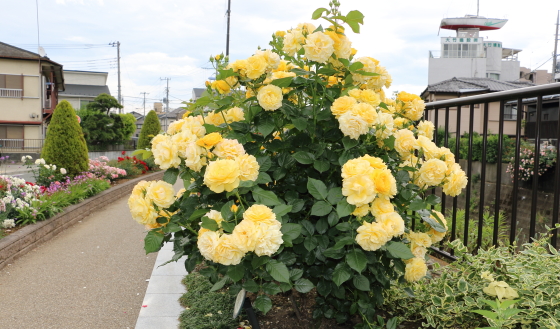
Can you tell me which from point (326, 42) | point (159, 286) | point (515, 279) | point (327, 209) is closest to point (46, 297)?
point (159, 286)

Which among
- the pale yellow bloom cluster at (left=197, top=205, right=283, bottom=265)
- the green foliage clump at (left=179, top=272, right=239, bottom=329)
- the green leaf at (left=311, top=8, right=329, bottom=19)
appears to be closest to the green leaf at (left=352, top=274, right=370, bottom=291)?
the pale yellow bloom cluster at (left=197, top=205, right=283, bottom=265)

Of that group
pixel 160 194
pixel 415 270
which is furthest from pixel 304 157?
pixel 415 270

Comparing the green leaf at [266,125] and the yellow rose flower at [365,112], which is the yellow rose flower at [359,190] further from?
the green leaf at [266,125]

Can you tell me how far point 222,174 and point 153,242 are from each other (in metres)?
0.55

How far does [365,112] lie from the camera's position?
70.2 inches

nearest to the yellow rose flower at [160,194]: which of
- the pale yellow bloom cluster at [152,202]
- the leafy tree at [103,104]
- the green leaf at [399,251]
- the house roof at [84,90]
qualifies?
the pale yellow bloom cluster at [152,202]

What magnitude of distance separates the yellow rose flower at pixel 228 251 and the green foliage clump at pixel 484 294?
3.34ft

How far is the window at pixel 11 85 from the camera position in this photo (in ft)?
79.2

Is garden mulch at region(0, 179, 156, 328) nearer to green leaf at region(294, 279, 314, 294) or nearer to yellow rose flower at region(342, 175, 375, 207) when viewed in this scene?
green leaf at region(294, 279, 314, 294)

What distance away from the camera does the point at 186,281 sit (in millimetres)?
3400

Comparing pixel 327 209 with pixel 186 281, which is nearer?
pixel 327 209

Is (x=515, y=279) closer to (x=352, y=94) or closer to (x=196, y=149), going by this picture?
(x=352, y=94)

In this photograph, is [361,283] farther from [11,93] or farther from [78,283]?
[11,93]

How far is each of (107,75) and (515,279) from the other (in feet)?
178
